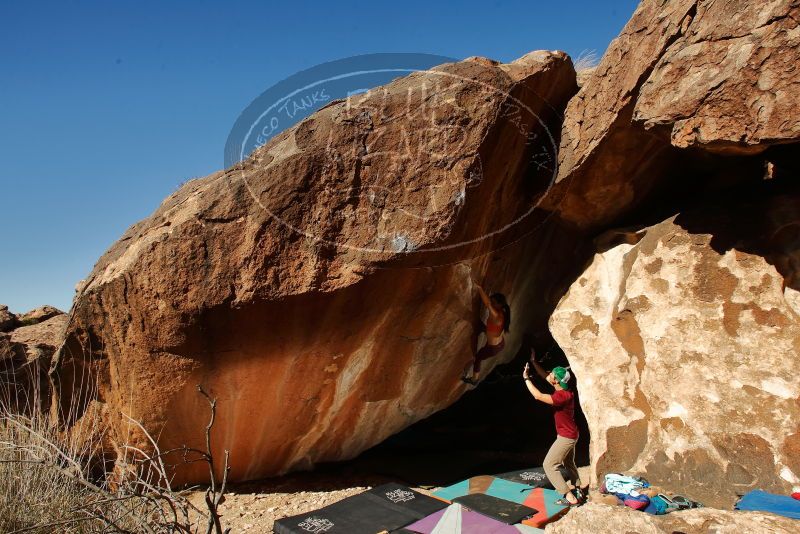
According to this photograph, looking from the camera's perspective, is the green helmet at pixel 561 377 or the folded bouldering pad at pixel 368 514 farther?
the green helmet at pixel 561 377

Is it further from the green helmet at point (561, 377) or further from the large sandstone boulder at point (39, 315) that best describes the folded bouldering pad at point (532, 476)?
the large sandstone boulder at point (39, 315)

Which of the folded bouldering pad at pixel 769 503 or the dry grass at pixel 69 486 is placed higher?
the dry grass at pixel 69 486

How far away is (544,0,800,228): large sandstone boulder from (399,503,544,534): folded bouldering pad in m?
2.45

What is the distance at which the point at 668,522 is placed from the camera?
2.46 meters

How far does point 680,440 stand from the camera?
3535 mm

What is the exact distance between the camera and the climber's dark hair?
5.00m

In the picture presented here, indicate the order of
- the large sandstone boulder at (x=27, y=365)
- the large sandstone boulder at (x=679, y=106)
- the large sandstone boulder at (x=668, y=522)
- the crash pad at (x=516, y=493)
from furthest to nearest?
Answer: the large sandstone boulder at (x=27, y=365), the crash pad at (x=516, y=493), the large sandstone boulder at (x=679, y=106), the large sandstone boulder at (x=668, y=522)

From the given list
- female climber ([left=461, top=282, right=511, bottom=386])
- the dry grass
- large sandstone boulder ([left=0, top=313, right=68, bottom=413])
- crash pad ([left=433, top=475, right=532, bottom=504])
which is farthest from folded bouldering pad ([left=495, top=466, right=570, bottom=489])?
large sandstone boulder ([left=0, top=313, right=68, bottom=413])

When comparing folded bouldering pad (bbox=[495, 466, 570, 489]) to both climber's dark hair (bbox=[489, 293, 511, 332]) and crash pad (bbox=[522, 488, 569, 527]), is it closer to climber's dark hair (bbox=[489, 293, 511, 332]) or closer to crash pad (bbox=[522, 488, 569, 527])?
crash pad (bbox=[522, 488, 569, 527])

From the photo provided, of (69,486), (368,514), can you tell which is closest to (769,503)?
(368,514)

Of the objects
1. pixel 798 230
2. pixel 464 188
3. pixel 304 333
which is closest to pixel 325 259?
pixel 304 333

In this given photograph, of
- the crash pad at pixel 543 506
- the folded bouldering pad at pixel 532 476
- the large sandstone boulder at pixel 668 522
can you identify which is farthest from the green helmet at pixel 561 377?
the large sandstone boulder at pixel 668 522

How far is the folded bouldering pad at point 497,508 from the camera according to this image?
3.70 m

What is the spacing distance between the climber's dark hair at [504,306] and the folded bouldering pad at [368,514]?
66.1 inches
